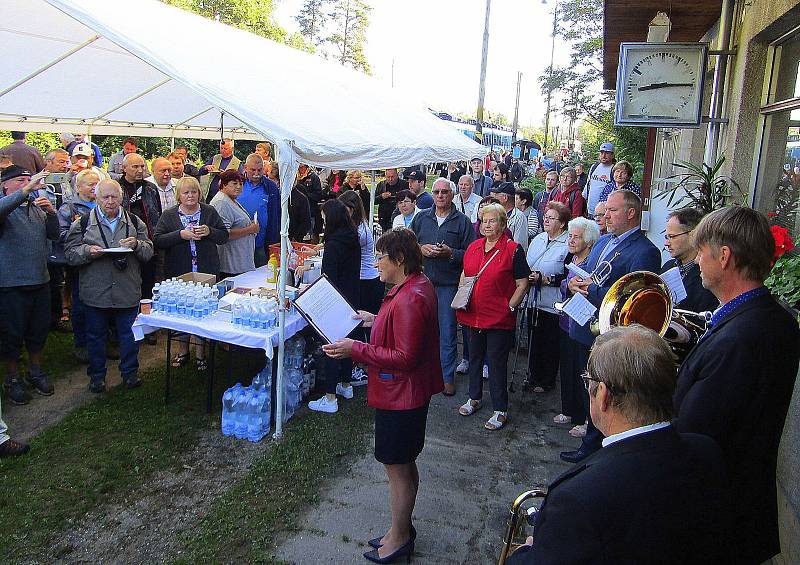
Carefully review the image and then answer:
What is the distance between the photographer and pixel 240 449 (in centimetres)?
443

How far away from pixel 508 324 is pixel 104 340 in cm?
353

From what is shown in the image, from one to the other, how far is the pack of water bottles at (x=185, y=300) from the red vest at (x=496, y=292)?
2098 millimetres

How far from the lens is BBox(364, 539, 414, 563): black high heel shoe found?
3.23 m

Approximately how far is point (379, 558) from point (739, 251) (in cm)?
238

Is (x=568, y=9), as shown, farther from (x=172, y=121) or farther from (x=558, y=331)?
(x=558, y=331)

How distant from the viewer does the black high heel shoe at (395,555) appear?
3234 millimetres

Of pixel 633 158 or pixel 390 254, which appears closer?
pixel 390 254

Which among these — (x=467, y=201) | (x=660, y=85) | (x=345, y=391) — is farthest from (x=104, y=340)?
(x=660, y=85)

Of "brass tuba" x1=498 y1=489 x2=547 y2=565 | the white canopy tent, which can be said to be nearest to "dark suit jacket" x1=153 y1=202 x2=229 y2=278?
the white canopy tent

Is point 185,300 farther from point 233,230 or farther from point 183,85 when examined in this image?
point 183,85

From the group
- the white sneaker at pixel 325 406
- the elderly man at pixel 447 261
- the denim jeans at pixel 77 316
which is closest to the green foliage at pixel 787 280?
the elderly man at pixel 447 261

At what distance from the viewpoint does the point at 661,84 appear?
509 centimetres

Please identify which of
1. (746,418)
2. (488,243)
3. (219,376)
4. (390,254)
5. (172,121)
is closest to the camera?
(746,418)

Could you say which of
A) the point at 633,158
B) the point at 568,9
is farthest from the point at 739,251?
the point at 568,9
